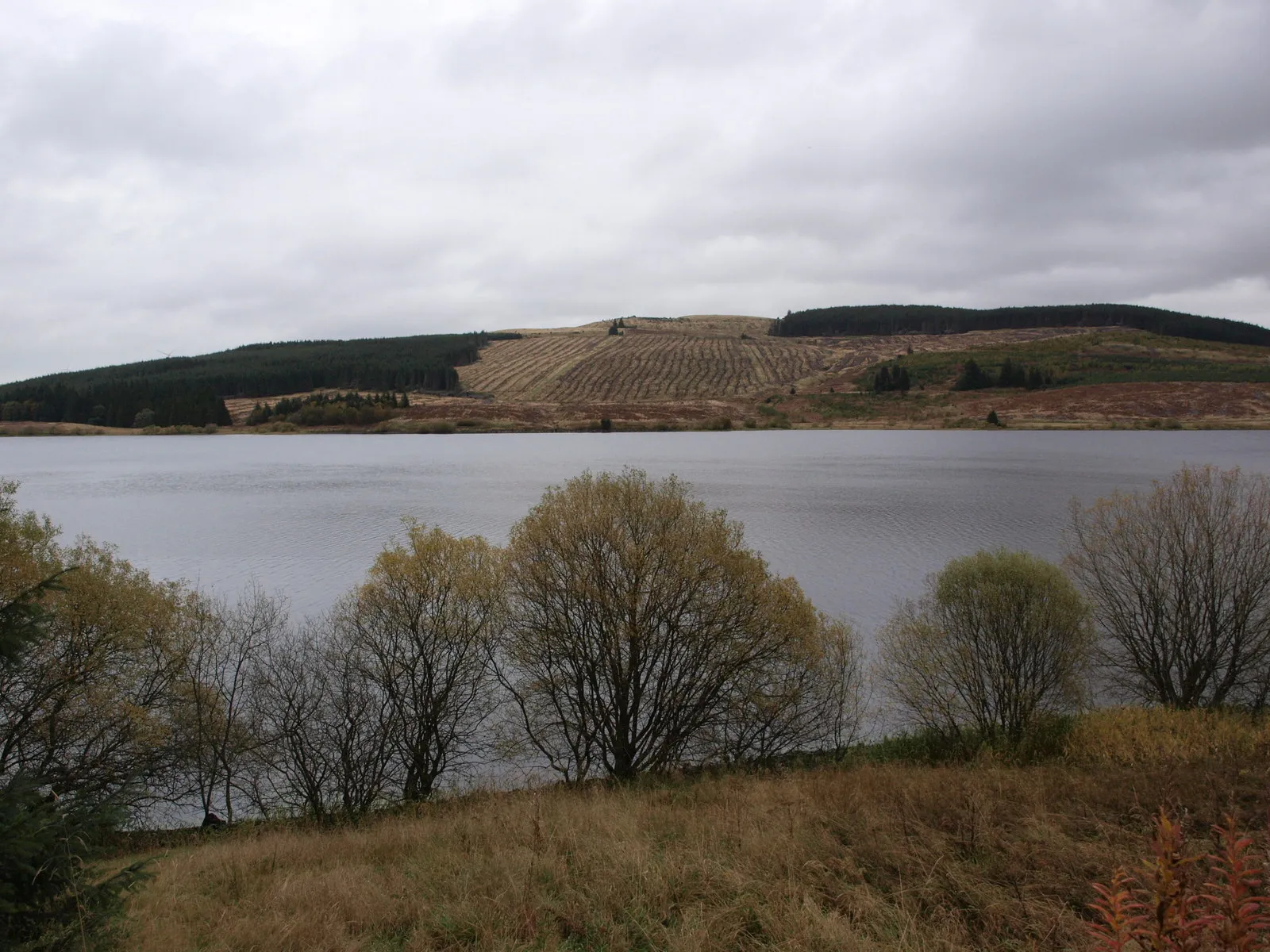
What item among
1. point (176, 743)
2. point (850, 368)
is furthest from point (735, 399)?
point (176, 743)

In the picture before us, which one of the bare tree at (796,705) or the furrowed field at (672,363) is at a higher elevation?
the furrowed field at (672,363)

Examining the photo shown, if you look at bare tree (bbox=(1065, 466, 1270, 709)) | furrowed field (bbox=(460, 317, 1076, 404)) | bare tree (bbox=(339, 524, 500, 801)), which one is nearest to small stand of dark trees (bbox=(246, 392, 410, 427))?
furrowed field (bbox=(460, 317, 1076, 404))

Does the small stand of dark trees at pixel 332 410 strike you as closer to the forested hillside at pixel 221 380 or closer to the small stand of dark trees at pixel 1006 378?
the forested hillside at pixel 221 380

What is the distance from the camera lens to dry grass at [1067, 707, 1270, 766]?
11.9 metres

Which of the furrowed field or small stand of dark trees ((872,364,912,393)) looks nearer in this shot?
small stand of dark trees ((872,364,912,393))

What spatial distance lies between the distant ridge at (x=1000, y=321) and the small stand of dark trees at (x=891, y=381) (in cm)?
6216

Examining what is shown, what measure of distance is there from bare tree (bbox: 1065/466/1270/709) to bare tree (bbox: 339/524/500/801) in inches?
692

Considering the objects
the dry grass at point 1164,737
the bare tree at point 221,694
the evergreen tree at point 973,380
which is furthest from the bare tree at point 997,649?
the evergreen tree at point 973,380

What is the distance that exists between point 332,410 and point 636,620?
98.3 metres

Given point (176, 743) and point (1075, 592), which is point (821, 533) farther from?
point (176, 743)

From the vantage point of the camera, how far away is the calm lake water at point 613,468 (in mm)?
28969

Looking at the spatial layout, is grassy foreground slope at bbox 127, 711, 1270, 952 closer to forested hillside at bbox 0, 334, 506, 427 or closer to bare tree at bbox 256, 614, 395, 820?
bare tree at bbox 256, 614, 395, 820

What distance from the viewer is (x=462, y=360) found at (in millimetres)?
146250

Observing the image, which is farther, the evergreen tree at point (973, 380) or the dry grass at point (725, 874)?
the evergreen tree at point (973, 380)
